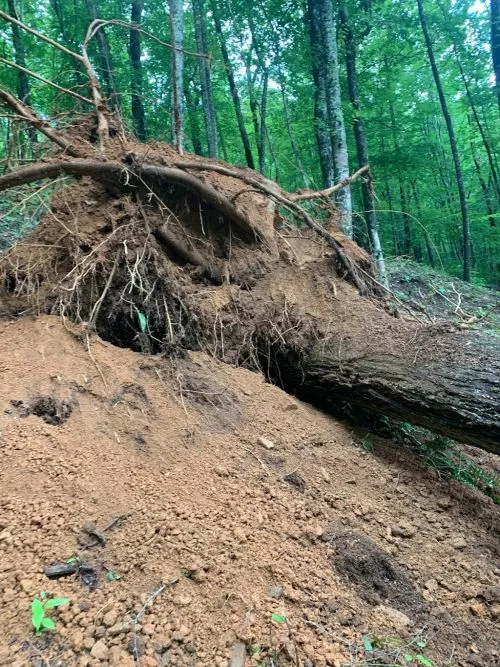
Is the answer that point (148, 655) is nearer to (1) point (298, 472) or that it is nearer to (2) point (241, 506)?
(2) point (241, 506)

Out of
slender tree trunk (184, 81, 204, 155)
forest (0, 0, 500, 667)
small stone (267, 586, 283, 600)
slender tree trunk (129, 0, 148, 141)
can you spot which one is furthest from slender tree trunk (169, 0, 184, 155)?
slender tree trunk (184, 81, 204, 155)

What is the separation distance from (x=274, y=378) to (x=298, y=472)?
1.17 meters

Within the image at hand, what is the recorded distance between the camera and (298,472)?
2.62 m

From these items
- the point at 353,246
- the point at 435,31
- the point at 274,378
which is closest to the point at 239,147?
the point at 435,31

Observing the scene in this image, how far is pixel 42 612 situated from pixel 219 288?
252cm

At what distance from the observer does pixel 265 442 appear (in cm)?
276

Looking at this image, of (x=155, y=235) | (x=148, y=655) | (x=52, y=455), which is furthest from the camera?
(x=155, y=235)

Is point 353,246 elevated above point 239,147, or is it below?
below

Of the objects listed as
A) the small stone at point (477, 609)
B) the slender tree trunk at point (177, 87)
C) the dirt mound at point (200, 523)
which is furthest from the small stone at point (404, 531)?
the slender tree trunk at point (177, 87)

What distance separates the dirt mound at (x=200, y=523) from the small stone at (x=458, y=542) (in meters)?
0.01

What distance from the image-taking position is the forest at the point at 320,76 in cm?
901

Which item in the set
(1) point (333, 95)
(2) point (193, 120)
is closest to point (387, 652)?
(1) point (333, 95)

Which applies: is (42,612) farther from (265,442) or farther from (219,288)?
(219,288)

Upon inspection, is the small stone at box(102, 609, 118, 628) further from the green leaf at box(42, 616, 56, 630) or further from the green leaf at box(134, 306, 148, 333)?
the green leaf at box(134, 306, 148, 333)
